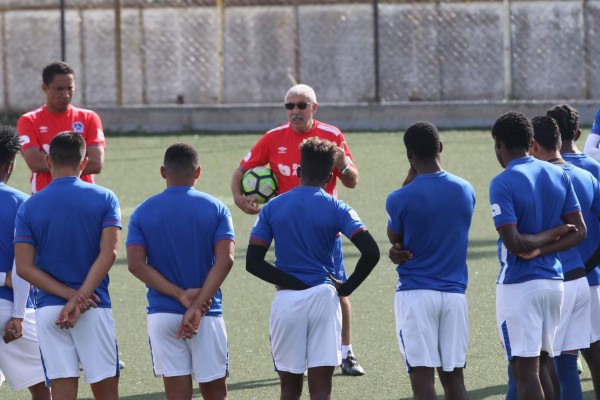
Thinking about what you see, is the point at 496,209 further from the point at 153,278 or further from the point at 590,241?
the point at 153,278

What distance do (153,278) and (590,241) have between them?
2.74 metres

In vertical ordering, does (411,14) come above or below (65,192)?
above

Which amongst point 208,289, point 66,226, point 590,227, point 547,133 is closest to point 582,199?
point 590,227

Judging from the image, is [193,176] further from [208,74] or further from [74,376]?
[208,74]

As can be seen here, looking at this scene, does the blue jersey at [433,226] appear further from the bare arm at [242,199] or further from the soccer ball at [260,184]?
the soccer ball at [260,184]

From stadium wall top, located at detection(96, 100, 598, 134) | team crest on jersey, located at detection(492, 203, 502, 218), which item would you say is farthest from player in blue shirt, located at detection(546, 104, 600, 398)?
stadium wall top, located at detection(96, 100, 598, 134)

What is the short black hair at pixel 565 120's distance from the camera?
24.3 ft

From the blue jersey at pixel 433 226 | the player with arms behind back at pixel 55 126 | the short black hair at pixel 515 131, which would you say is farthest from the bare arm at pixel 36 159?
the short black hair at pixel 515 131

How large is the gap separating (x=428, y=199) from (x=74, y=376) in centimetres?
219

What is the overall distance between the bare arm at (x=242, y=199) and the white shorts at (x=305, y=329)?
1.91 metres

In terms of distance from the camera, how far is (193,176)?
659cm

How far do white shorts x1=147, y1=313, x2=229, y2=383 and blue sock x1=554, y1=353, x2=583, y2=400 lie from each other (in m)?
2.06

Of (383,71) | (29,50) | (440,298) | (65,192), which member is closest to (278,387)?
(440,298)

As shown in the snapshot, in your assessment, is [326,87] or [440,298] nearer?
[440,298]
